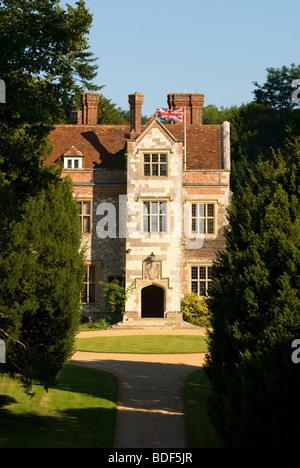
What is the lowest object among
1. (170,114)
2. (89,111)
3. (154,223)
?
(154,223)

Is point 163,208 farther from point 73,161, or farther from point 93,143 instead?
point 93,143

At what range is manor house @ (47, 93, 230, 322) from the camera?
1230 inches

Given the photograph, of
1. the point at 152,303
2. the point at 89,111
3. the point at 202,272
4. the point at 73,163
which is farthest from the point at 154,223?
the point at 89,111

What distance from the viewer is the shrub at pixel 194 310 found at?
3110 cm

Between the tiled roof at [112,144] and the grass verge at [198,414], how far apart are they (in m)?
15.6

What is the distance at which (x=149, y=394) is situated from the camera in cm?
1680

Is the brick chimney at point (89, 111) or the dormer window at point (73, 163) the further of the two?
the brick chimney at point (89, 111)

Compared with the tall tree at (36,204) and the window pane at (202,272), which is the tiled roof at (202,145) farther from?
the tall tree at (36,204)

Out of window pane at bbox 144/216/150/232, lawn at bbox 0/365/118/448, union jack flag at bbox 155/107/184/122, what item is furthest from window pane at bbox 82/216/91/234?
lawn at bbox 0/365/118/448

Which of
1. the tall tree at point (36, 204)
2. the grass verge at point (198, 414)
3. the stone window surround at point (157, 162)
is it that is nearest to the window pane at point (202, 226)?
the stone window surround at point (157, 162)

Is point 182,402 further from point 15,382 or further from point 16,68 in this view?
point 16,68

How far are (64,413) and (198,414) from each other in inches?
117
